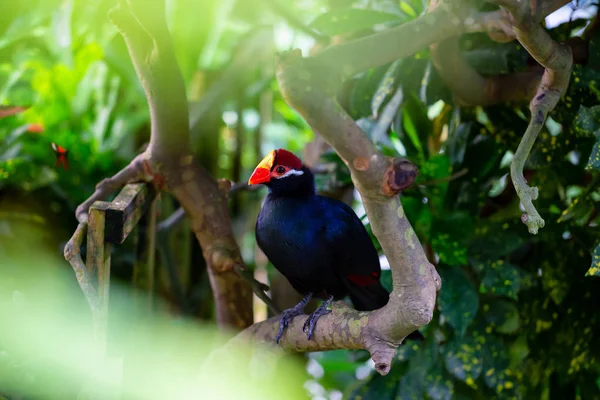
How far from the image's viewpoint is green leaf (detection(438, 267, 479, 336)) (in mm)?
1667

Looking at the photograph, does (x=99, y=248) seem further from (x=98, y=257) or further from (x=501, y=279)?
(x=501, y=279)

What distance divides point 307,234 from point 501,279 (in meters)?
0.52

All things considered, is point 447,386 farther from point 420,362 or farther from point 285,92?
point 285,92

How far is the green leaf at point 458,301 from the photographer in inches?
65.6

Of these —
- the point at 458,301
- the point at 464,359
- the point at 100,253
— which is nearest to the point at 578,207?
the point at 458,301

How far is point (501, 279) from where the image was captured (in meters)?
1.71

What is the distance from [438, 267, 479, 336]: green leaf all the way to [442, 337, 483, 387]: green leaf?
115 millimetres

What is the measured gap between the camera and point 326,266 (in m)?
1.64

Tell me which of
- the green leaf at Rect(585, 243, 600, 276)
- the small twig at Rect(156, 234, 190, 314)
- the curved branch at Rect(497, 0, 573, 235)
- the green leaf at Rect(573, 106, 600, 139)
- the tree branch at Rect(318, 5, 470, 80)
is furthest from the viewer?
the small twig at Rect(156, 234, 190, 314)

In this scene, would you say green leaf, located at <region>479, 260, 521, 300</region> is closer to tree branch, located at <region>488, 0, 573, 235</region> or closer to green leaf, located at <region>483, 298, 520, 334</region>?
green leaf, located at <region>483, 298, 520, 334</region>

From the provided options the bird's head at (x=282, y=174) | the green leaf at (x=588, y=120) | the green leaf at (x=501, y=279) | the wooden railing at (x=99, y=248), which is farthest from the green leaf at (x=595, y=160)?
the wooden railing at (x=99, y=248)

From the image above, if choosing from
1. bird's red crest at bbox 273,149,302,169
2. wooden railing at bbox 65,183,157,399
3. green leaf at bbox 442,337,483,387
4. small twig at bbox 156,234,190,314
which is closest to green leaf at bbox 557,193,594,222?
green leaf at bbox 442,337,483,387

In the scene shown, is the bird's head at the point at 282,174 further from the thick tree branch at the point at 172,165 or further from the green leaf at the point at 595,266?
the green leaf at the point at 595,266

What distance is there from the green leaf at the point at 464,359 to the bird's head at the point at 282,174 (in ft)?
1.94
